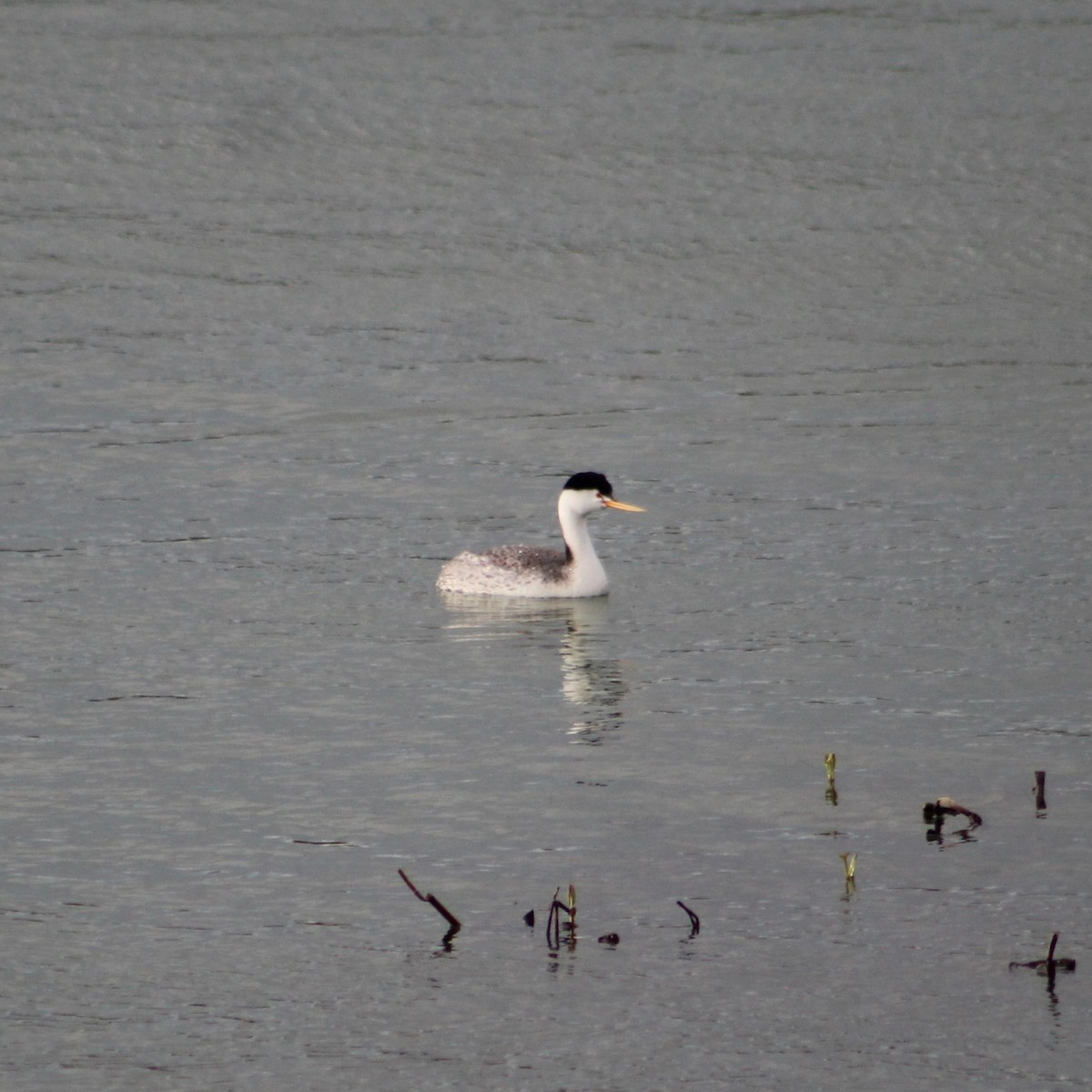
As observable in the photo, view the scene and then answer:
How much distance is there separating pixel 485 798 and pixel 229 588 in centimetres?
532

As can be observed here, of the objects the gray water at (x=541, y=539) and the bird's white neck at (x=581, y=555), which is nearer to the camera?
the gray water at (x=541, y=539)

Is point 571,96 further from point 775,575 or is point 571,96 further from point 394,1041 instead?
point 394,1041

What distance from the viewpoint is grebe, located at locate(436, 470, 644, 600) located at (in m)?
16.3

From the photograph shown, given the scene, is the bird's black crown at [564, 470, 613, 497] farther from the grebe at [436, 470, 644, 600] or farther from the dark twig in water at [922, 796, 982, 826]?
the dark twig in water at [922, 796, 982, 826]

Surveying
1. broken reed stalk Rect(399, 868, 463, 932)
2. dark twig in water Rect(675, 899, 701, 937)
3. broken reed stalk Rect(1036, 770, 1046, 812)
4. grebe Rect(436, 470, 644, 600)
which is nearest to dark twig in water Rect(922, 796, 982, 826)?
broken reed stalk Rect(1036, 770, 1046, 812)

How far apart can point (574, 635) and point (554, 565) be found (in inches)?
56.5

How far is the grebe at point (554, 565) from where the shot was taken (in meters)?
16.3

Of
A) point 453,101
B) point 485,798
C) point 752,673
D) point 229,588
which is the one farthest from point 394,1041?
point 453,101

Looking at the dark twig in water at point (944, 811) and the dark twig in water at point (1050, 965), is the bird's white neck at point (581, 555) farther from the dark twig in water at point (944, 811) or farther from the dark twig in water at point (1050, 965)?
the dark twig in water at point (1050, 965)

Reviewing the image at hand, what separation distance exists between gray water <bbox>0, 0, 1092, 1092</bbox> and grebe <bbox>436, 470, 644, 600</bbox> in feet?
1.15

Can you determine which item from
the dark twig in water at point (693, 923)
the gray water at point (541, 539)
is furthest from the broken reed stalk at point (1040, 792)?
the dark twig in water at point (693, 923)

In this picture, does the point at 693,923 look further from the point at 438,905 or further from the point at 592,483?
the point at 592,483

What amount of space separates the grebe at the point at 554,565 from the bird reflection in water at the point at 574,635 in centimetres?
9

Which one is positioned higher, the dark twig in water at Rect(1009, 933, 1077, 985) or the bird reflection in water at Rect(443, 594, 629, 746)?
the bird reflection in water at Rect(443, 594, 629, 746)
